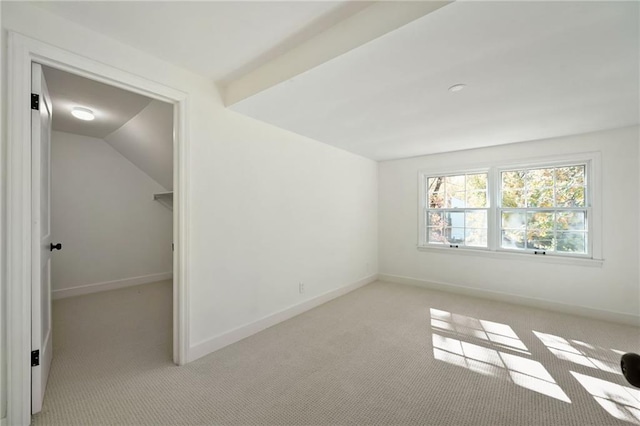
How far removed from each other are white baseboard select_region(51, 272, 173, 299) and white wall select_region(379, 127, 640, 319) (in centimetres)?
410

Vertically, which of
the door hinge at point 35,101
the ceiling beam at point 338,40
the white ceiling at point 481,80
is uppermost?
the ceiling beam at point 338,40

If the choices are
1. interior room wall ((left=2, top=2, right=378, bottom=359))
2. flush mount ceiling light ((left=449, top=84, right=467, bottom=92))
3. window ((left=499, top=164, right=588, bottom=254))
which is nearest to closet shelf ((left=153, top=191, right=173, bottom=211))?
interior room wall ((left=2, top=2, right=378, bottom=359))

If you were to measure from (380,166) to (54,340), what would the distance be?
4.79m

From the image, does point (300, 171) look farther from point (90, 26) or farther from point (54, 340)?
point (54, 340)

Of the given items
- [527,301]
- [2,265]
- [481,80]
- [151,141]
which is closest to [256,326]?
[2,265]

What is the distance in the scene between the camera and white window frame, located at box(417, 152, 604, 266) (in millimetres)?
3164

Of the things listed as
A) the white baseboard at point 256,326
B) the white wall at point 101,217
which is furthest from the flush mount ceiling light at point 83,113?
the white baseboard at point 256,326

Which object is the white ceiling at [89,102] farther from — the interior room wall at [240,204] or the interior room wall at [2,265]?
the interior room wall at [2,265]

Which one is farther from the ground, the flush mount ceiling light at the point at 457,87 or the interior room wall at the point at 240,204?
the flush mount ceiling light at the point at 457,87

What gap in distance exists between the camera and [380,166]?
491 centimetres

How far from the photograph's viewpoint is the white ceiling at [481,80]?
137 centimetres

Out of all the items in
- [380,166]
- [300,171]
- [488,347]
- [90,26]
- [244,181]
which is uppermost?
[90,26]

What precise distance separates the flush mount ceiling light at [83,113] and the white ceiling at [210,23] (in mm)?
1846

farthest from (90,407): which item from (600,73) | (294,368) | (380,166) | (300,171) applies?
(380,166)
